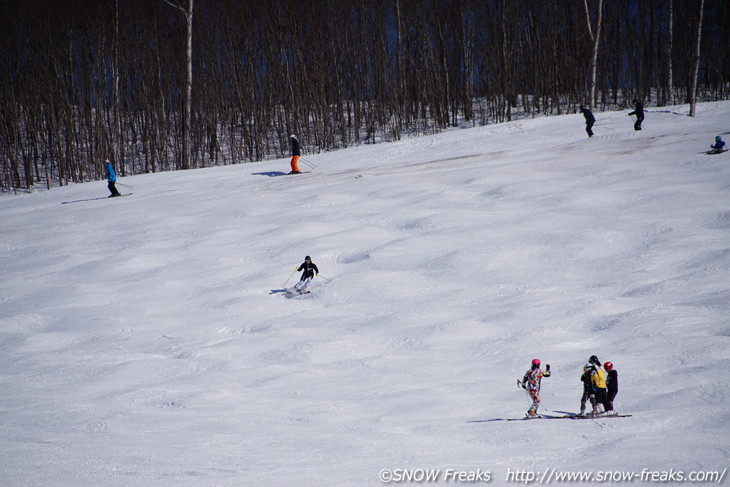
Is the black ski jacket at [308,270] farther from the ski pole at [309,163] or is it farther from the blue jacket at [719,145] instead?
the blue jacket at [719,145]

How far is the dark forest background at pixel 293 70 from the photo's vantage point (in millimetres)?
34000

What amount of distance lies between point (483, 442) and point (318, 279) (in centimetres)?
686

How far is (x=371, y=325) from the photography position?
411 inches

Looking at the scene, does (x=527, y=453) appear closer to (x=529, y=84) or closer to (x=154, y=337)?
(x=154, y=337)

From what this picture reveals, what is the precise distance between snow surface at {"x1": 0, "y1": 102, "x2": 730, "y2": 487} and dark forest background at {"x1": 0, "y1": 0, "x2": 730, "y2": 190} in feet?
58.6

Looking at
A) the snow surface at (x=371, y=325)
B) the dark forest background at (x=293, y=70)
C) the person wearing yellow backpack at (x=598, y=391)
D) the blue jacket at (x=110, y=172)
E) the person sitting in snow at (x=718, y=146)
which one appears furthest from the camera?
the dark forest background at (x=293, y=70)

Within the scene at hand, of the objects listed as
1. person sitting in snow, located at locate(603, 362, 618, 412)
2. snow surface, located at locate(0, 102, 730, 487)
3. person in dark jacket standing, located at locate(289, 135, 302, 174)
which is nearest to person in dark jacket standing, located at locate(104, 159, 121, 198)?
snow surface, located at locate(0, 102, 730, 487)

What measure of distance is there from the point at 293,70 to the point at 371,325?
3305 cm

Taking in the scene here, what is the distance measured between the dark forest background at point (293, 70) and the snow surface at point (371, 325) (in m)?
17.8

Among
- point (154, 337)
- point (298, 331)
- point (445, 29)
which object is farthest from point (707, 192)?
point (445, 29)

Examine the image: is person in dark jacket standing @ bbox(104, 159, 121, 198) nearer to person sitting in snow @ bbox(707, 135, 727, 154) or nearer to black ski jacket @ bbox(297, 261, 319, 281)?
black ski jacket @ bbox(297, 261, 319, 281)

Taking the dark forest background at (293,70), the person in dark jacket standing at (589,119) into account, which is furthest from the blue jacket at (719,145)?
the dark forest background at (293,70)

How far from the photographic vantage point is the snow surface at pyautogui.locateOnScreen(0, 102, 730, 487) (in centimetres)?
628

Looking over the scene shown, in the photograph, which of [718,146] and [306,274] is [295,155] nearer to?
[306,274]
